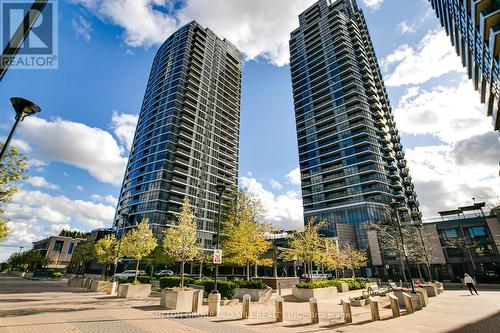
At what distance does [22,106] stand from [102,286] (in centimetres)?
1998

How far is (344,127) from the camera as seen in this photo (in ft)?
257

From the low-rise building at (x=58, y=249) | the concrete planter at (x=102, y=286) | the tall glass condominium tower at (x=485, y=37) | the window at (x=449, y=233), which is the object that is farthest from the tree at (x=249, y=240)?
the low-rise building at (x=58, y=249)

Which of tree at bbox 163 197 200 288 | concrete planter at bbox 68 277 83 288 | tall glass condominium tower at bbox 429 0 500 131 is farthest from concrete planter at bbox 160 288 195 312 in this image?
tall glass condominium tower at bbox 429 0 500 131

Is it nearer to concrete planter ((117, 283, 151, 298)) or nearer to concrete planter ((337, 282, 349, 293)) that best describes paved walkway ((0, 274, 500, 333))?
concrete planter ((117, 283, 151, 298))

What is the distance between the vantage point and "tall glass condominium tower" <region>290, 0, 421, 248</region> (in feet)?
225

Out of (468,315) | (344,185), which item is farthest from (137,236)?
(344,185)

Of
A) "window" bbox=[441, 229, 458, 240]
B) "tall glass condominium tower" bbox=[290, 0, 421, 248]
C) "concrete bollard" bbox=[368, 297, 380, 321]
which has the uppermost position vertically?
"tall glass condominium tower" bbox=[290, 0, 421, 248]

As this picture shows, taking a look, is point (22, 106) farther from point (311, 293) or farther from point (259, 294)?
point (311, 293)

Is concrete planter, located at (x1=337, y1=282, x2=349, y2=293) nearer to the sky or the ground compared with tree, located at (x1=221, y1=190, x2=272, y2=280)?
nearer to the ground

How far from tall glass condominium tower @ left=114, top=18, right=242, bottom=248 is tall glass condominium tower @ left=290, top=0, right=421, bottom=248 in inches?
1185

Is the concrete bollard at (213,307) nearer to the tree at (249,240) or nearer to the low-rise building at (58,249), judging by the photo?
the tree at (249,240)

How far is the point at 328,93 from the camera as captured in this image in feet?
285

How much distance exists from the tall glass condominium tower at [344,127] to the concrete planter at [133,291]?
53.7 m

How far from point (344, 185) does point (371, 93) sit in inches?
1387
